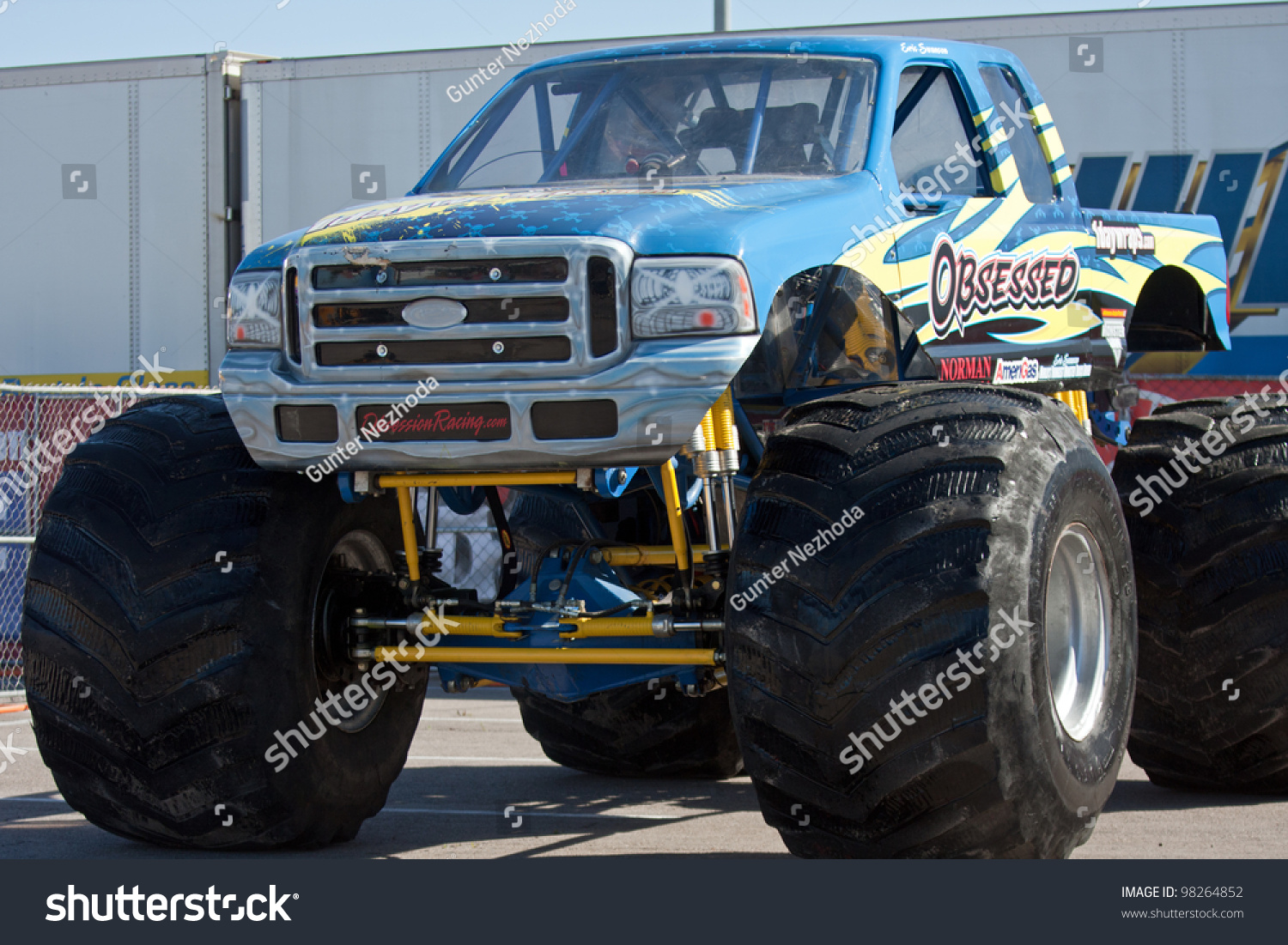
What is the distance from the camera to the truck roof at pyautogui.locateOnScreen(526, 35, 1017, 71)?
6.12 m

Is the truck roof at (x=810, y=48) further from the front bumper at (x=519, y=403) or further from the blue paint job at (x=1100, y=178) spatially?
the blue paint job at (x=1100, y=178)

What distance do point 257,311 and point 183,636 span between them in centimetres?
107

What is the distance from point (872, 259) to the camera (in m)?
5.43

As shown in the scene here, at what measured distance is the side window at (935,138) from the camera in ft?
20.0

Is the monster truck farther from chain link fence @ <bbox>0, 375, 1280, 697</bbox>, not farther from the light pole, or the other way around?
the light pole

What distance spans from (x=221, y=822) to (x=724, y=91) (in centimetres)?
318

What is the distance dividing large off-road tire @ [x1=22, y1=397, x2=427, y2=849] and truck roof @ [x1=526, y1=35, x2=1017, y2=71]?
2.17 m

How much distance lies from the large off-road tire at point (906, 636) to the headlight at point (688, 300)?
42cm

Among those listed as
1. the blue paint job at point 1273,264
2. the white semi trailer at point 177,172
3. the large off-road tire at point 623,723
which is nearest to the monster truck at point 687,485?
the large off-road tire at point 623,723

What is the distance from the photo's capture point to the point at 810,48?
6125 millimetres

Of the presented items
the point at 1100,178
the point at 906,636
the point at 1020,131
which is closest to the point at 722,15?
the point at 1100,178

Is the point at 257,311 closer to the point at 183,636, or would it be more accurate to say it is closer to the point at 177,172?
the point at 183,636

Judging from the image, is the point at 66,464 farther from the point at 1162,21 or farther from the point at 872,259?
the point at 1162,21

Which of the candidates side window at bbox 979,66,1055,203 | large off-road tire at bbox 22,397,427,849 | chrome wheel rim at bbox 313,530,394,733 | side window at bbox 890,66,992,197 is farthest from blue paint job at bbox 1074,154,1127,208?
large off-road tire at bbox 22,397,427,849
